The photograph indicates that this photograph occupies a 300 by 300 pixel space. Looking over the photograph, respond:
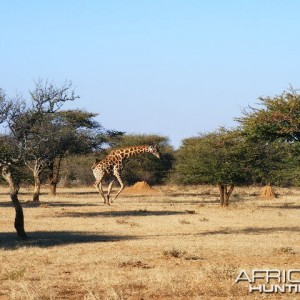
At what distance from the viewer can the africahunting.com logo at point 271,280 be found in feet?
37.7

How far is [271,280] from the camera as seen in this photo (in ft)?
41.1

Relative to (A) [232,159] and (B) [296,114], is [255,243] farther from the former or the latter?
(A) [232,159]

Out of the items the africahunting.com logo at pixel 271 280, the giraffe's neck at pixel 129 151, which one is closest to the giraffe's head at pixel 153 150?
the giraffe's neck at pixel 129 151

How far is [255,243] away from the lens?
1984cm

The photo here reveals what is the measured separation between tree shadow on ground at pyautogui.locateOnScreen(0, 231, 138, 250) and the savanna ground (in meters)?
A: 0.03

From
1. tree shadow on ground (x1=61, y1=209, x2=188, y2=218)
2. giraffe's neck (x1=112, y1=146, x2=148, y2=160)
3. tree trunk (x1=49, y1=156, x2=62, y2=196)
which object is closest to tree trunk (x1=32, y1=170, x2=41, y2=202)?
giraffe's neck (x1=112, y1=146, x2=148, y2=160)

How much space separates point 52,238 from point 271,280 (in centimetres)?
1018

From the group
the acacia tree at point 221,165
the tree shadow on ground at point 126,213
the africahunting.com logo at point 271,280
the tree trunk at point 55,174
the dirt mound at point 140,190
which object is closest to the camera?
the africahunting.com logo at point 271,280

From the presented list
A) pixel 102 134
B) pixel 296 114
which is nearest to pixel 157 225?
pixel 296 114

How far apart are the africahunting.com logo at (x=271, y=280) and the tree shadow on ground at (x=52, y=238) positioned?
7.26 metres

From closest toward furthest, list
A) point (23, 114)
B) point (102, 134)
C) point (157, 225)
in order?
point (23, 114)
point (157, 225)
point (102, 134)

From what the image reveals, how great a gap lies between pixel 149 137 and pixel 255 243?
61.4 meters

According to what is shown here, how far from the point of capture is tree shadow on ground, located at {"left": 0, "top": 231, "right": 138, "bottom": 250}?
19484 millimetres

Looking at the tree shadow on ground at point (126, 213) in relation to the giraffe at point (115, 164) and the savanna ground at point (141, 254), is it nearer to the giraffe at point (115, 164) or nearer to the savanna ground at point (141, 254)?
the savanna ground at point (141, 254)
